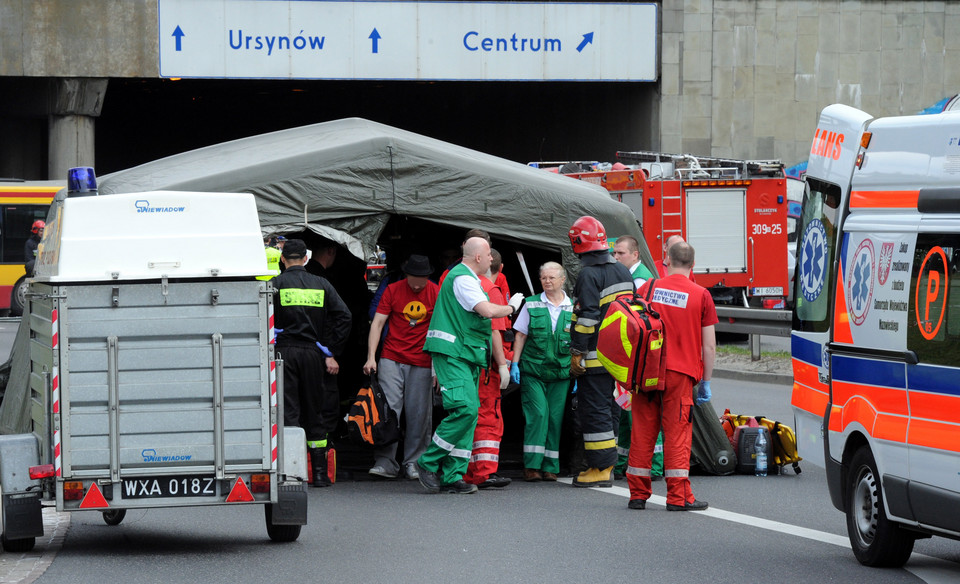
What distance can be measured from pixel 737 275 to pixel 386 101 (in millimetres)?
21826

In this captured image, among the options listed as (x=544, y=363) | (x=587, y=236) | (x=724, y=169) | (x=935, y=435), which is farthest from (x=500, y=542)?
(x=724, y=169)

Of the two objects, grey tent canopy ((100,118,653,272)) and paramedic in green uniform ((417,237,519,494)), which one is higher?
grey tent canopy ((100,118,653,272))

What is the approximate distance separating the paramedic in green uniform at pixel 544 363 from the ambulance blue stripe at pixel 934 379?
414 cm

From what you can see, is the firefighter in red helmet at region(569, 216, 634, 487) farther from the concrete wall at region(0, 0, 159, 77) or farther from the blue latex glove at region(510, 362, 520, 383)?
the concrete wall at region(0, 0, 159, 77)

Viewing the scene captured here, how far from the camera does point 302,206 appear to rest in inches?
424

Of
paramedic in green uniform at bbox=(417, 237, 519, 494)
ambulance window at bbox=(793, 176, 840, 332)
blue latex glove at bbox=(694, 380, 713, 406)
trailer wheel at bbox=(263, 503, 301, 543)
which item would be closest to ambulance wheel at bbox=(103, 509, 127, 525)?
trailer wheel at bbox=(263, 503, 301, 543)

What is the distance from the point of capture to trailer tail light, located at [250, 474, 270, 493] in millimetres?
7734

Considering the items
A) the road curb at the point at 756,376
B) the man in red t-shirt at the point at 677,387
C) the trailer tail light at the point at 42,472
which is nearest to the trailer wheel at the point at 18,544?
the trailer tail light at the point at 42,472

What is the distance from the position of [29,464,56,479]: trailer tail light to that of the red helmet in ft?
14.7

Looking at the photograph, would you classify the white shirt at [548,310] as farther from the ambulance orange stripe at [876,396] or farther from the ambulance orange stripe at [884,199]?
the ambulance orange stripe at [884,199]

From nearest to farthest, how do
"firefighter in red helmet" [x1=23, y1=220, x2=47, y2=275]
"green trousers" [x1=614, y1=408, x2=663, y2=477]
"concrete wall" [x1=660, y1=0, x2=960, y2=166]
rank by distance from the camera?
"green trousers" [x1=614, y1=408, x2=663, y2=477] → "firefighter in red helmet" [x1=23, y1=220, x2=47, y2=275] → "concrete wall" [x1=660, y1=0, x2=960, y2=166]

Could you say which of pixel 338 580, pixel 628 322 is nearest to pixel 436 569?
pixel 338 580

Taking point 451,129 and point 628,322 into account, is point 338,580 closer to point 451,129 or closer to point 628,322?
point 628,322

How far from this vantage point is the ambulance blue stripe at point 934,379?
6562 mm
